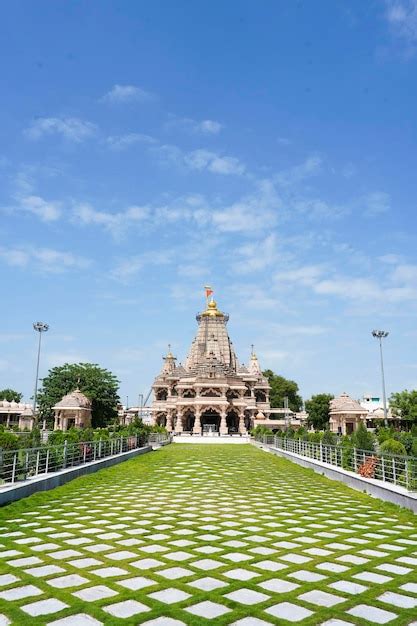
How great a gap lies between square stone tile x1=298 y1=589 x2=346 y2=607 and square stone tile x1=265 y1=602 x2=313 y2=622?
207 mm

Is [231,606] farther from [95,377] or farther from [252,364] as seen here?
[252,364]

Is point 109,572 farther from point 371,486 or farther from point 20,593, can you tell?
point 371,486

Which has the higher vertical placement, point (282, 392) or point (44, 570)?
point (282, 392)

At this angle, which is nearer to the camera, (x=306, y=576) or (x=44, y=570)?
(x=306, y=576)

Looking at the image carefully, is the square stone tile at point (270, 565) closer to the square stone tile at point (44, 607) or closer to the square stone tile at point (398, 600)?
the square stone tile at point (398, 600)

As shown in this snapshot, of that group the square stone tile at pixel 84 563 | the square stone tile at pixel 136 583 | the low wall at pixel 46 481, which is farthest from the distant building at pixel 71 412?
the square stone tile at pixel 136 583

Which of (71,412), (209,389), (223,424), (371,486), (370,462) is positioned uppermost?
(209,389)

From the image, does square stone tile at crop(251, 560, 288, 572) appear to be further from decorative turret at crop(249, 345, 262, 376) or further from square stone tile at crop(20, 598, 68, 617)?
decorative turret at crop(249, 345, 262, 376)

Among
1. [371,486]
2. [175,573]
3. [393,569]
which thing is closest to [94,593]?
[175,573]

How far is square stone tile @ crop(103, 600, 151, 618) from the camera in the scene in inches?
177

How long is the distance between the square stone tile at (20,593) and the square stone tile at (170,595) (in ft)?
3.71

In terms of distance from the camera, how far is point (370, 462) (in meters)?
13.2

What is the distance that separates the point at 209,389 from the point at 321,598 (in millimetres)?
49618

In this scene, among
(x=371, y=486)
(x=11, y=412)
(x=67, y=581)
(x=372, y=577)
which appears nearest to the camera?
(x=67, y=581)
